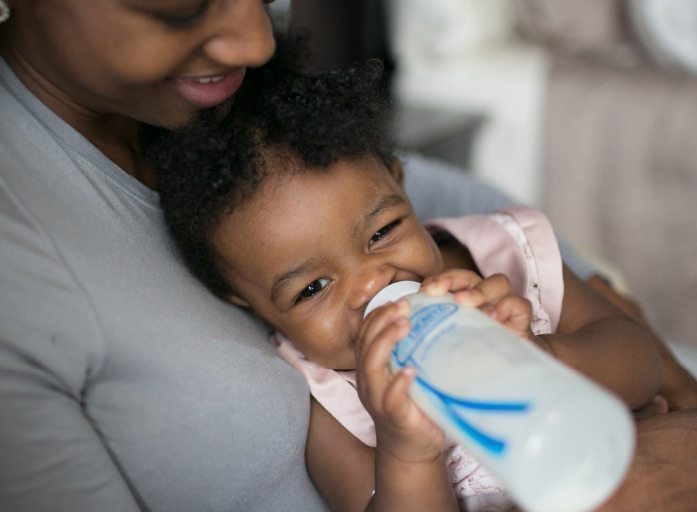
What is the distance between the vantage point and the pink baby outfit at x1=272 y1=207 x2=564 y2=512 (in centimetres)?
106

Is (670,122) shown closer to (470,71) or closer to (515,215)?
(470,71)

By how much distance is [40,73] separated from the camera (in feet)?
3.06

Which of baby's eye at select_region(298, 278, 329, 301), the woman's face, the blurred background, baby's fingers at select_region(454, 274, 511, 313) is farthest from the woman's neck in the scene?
the blurred background

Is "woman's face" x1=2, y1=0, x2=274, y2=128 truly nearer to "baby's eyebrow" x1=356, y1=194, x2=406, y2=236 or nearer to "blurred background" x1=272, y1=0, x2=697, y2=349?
"baby's eyebrow" x1=356, y1=194, x2=406, y2=236

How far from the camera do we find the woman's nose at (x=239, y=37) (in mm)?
881

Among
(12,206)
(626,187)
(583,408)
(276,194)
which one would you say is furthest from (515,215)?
(626,187)

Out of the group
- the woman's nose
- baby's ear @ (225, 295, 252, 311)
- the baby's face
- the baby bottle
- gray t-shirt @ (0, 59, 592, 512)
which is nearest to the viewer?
the baby bottle

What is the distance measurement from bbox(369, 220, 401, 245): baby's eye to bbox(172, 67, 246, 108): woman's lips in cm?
26

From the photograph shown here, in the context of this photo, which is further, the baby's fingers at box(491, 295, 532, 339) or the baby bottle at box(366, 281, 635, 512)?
the baby's fingers at box(491, 295, 532, 339)

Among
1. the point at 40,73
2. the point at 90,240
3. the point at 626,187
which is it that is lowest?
the point at 626,187

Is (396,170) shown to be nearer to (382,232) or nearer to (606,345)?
(382,232)

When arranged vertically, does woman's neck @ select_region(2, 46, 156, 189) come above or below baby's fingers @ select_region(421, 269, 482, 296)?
above

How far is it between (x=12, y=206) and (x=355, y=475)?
21.1 inches

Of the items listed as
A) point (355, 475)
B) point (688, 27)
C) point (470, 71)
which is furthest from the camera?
point (470, 71)
